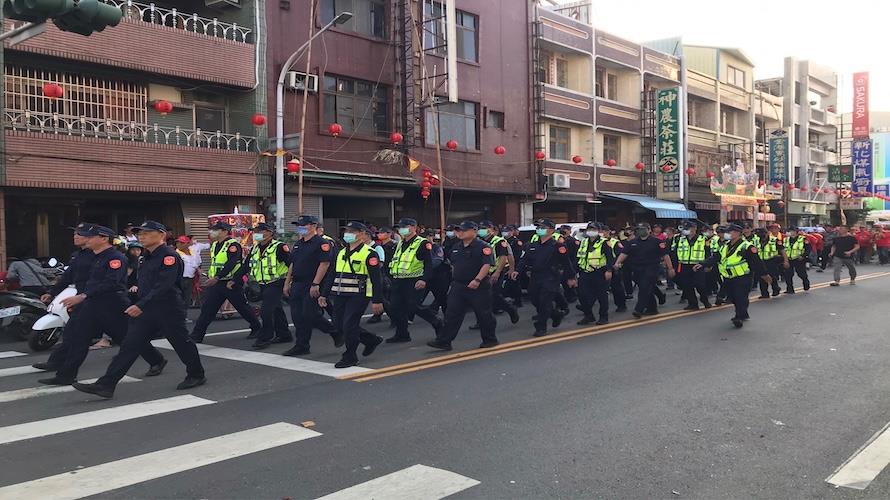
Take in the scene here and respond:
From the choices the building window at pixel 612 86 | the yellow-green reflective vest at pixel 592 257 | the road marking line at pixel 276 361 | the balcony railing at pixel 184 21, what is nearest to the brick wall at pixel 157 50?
the balcony railing at pixel 184 21

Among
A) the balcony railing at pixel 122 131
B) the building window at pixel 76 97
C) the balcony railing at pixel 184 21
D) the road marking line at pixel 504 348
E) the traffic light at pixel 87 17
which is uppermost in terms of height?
the balcony railing at pixel 184 21

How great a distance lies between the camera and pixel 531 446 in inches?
201

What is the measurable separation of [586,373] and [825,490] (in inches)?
134

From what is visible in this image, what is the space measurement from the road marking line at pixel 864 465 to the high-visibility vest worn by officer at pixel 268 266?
7.03m

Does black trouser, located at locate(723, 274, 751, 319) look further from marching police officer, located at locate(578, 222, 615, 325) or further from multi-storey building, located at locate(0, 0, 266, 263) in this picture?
multi-storey building, located at locate(0, 0, 266, 263)

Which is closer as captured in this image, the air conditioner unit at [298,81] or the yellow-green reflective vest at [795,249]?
the yellow-green reflective vest at [795,249]

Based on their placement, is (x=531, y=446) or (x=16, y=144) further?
(x=16, y=144)

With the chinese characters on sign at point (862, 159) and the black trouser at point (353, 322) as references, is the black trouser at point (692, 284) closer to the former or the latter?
the black trouser at point (353, 322)

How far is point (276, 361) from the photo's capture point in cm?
858

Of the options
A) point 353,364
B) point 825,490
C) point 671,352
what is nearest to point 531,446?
point 825,490

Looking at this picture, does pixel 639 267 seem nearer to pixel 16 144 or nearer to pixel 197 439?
pixel 197 439

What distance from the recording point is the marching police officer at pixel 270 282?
9695mm

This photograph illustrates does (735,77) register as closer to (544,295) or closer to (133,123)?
(133,123)

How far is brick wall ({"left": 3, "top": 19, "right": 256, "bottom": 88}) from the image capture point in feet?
51.2
